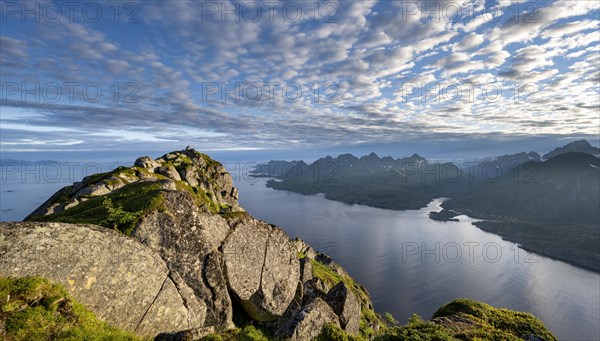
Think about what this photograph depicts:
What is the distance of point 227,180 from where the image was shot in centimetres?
9188

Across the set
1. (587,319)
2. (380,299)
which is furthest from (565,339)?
(380,299)

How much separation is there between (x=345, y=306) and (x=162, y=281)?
1027 inches

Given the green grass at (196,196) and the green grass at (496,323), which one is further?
the green grass at (196,196)

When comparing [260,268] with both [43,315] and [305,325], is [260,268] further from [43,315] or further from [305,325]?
[43,315]

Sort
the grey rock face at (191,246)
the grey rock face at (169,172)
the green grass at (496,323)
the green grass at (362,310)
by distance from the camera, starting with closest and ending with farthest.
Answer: the green grass at (496,323), the grey rock face at (191,246), the green grass at (362,310), the grey rock face at (169,172)

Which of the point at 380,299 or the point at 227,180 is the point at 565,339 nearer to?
the point at 380,299

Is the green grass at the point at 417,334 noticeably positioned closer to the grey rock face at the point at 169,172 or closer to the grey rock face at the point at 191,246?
the grey rock face at the point at 191,246

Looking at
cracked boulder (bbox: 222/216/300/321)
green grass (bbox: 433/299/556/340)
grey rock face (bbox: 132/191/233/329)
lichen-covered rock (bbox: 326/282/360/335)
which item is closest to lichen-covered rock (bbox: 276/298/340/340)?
grey rock face (bbox: 132/191/233/329)

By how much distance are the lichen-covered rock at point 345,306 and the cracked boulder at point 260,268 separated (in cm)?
675

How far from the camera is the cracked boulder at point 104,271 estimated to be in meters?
15.2

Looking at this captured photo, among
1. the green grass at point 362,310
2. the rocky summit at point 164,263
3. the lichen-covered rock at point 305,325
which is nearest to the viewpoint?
the rocky summit at point 164,263

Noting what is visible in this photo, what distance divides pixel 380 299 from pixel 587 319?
115325 millimetres

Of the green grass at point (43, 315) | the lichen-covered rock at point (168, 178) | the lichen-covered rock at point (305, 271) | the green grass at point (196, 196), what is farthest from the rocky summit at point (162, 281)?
the lichen-covered rock at point (305, 271)

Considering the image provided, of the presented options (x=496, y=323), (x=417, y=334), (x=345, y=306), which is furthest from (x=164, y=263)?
(x=496, y=323)
